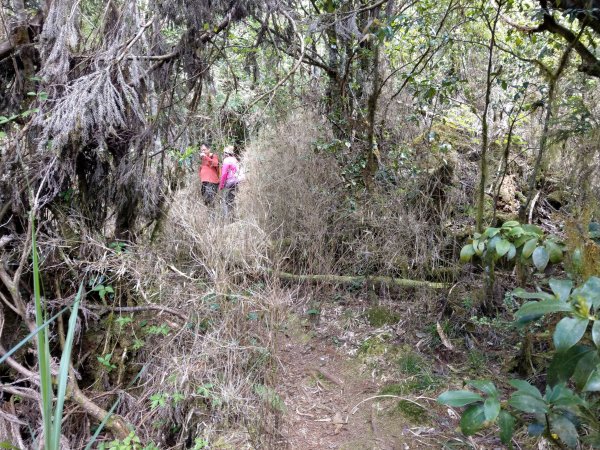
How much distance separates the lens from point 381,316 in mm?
3963

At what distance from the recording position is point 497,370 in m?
3.00

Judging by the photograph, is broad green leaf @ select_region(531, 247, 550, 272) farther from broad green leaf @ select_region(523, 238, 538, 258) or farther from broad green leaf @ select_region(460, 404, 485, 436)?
broad green leaf @ select_region(460, 404, 485, 436)

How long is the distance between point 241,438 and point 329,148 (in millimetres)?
3539

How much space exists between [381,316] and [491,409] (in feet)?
9.05

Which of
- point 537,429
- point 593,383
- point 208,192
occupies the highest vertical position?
point 208,192

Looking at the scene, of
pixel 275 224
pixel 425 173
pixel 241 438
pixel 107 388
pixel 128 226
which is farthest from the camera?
pixel 275 224

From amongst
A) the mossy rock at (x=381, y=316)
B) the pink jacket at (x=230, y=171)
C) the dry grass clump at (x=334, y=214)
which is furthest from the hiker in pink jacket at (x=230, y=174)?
the mossy rock at (x=381, y=316)

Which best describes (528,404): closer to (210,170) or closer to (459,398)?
(459,398)

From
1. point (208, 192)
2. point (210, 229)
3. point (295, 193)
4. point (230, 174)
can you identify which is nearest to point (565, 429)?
point (210, 229)

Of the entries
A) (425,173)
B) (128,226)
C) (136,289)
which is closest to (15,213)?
(128,226)

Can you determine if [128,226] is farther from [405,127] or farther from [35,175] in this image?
[405,127]

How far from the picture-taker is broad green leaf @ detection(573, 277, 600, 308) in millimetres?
1134

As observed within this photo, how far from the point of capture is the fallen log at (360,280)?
394 centimetres

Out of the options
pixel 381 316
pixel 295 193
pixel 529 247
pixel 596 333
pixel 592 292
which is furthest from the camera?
pixel 295 193
